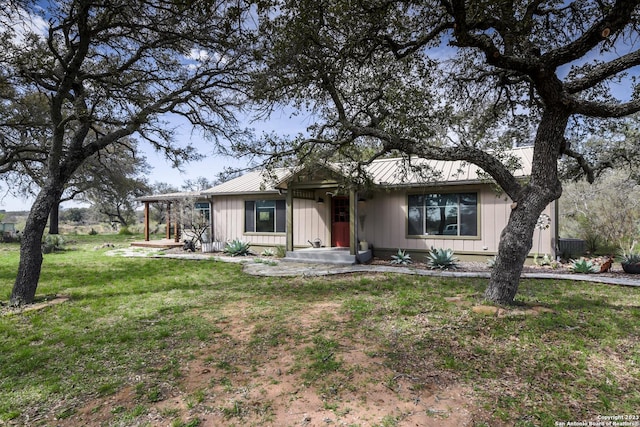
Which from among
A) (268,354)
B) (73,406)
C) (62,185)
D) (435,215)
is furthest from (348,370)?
(435,215)

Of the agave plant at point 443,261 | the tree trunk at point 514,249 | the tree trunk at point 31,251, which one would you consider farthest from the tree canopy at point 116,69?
the agave plant at point 443,261

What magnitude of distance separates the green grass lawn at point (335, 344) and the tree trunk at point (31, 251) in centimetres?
63

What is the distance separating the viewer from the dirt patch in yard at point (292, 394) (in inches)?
104

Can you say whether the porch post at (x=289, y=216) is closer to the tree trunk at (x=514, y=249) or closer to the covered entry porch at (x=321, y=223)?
the covered entry porch at (x=321, y=223)

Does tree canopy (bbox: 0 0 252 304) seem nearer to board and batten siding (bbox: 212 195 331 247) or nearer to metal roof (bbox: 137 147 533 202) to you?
metal roof (bbox: 137 147 533 202)

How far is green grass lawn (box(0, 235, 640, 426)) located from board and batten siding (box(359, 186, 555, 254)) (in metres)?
3.05

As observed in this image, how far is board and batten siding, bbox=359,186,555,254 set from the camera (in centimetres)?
1009

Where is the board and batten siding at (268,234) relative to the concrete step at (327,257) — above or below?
above

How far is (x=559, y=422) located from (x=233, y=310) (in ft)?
15.2

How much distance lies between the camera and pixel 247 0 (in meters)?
4.47

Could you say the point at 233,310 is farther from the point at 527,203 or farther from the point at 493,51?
the point at 493,51

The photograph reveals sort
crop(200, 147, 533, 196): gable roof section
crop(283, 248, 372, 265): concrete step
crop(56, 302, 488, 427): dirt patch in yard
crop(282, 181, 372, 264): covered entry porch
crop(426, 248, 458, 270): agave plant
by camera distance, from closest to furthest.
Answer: crop(56, 302, 488, 427): dirt patch in yard → crop(426, 248, 458, 270): agave plant → crop(200, 147, 533, 196): gable roof section → crop(283, 248, 372, 265): concrete step → crop(282, 181, 372, 264): covered entry porch

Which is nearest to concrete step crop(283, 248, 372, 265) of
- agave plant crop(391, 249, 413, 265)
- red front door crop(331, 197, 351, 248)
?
agave plant crop(391, 249, 413, 265)

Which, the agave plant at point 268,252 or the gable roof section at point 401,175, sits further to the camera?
the agave plant at point 268,252
